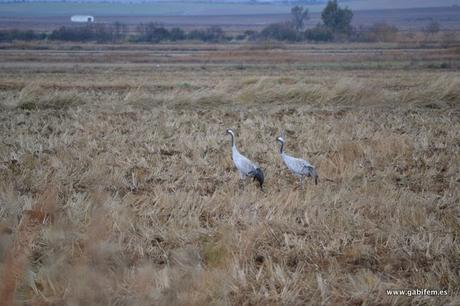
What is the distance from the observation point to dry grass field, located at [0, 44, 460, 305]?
5.54 metres

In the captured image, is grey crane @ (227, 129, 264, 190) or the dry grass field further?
grey crane @ (227, 129, 264, 190)

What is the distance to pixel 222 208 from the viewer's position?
7.80m

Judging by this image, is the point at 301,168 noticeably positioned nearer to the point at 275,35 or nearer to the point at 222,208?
the point at 222,208

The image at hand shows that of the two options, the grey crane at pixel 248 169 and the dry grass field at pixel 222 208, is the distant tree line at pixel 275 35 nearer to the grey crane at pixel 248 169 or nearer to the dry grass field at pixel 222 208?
the dry grass field at pixel 222 208

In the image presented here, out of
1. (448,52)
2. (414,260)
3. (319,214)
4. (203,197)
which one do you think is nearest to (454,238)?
(414,260)

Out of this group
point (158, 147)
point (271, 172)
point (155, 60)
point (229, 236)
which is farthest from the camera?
point (155, 60)

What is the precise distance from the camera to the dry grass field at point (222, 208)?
5543 mm

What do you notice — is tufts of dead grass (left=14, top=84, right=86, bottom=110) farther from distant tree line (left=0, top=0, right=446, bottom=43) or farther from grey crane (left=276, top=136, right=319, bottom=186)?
distant tree line (left=0, top=0, right=446, bottom=43)

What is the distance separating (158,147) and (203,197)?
3.84m

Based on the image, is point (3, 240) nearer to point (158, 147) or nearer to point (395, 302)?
point (395, 302)

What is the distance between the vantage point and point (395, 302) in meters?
5.48

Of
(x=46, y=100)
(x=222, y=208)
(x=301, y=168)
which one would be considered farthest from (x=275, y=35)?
(x=222, y=208)

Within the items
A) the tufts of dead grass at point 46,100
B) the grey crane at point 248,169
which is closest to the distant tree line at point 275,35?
the tufts of dead grass at point 46,100

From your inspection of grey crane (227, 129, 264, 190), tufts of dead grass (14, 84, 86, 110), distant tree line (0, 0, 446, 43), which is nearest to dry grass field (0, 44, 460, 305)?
grey crane (227, 129, 264, 190)
